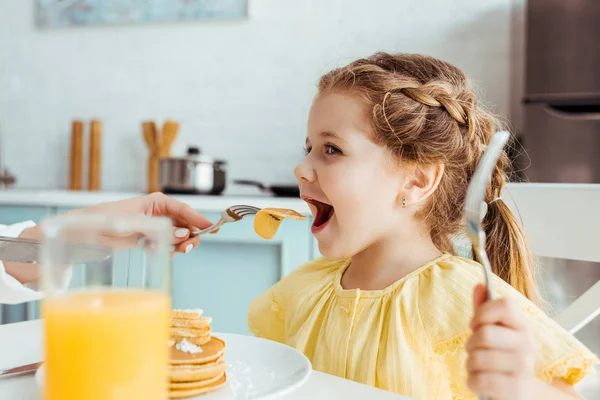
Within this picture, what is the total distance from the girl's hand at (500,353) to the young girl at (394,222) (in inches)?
12.2

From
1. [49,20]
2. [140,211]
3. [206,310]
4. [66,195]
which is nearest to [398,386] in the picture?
[140,211]

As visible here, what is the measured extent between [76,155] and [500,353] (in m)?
2.64

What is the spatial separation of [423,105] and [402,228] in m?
0.21

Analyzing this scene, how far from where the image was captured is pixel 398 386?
95 cm

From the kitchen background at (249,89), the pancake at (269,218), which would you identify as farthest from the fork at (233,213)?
the kitchen background at (249,89)

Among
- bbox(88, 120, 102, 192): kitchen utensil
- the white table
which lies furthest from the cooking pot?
the white table

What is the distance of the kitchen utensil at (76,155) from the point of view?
9.53ft

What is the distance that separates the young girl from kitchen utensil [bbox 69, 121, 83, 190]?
199cm

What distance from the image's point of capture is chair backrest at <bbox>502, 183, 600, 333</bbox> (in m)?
1.02

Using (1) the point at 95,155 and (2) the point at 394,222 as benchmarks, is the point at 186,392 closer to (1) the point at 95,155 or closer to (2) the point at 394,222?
(2) the point at 394,222

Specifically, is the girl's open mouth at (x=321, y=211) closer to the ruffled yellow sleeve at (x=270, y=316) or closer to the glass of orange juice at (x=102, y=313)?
the ruffled yellow sleeve at (x=270, y=316)

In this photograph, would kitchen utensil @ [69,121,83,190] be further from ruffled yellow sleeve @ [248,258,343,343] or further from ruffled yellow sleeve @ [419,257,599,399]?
ruffled yellow sleeve @ [419,257,599,399]

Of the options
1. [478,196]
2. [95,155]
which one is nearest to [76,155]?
[95,155]

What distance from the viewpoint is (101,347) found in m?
0.42
